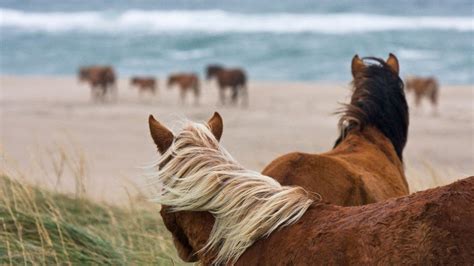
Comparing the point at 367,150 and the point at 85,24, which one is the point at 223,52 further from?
the point at 367,150

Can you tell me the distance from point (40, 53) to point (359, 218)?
33133 millimetres

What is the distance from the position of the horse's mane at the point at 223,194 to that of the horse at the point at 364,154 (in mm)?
1331

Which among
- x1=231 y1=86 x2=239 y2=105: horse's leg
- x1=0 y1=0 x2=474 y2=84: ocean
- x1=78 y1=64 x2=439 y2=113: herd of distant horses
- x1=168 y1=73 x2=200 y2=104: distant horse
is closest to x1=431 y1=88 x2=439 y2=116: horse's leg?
x1=78 y1=64 x2=439 y2=113: herd of distant horses

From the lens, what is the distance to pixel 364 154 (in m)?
4.73

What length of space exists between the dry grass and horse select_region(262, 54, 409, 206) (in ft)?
2.40

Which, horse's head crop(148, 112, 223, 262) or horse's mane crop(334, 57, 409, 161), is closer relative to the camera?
horse's head crop(148, 112, 223, 262)

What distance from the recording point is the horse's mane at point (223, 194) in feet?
8.29

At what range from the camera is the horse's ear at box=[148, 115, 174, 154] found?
9.29 ft

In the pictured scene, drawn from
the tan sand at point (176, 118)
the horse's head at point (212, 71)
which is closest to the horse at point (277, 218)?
the tan sand at point (176, 118)

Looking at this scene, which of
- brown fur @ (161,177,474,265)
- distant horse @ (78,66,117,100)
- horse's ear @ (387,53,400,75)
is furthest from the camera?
distant horse @ (78,66,117,100)

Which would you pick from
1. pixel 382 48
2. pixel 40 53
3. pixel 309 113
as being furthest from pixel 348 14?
pixel 309 113

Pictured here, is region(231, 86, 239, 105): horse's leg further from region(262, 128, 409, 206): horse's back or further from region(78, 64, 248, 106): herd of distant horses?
region(262, 128, 409, 206): horse's back

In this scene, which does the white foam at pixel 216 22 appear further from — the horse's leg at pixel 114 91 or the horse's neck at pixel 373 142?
the horse's neck at pixel 373 142

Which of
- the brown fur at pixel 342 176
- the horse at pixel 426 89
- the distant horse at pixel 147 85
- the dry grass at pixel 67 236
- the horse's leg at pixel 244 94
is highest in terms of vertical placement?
the brown fur at pixel 342 176
